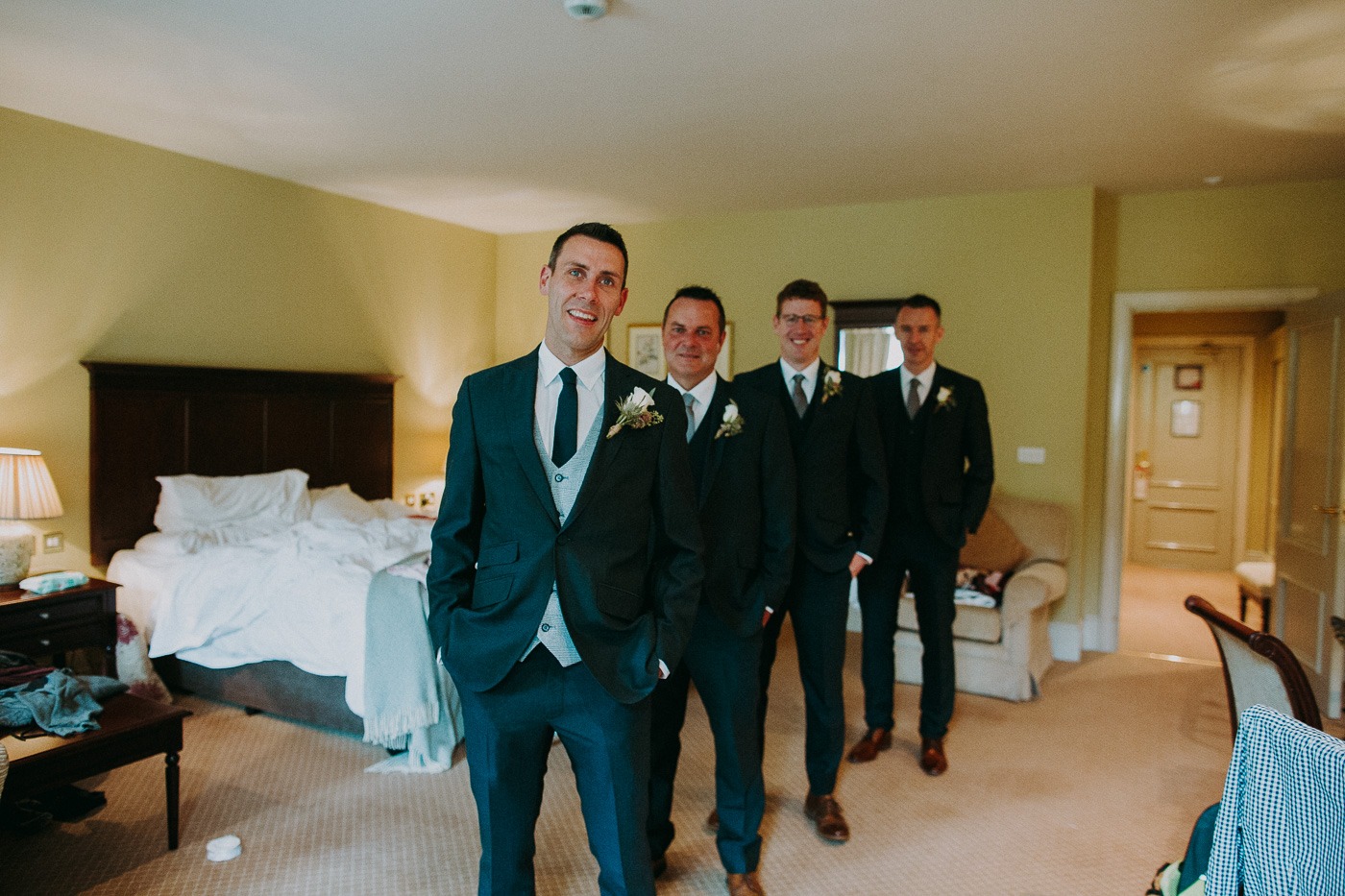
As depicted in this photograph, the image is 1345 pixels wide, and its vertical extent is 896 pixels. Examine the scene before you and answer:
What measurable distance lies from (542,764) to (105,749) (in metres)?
1.71

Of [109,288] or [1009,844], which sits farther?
[109,288]

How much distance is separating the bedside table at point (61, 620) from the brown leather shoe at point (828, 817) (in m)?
3.26

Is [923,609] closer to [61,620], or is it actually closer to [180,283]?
[61,620]

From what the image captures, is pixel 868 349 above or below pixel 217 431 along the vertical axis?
above

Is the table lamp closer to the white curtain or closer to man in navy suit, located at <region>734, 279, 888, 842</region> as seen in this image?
man in navy suit, located at <region>734, 279, 888, 842</region>

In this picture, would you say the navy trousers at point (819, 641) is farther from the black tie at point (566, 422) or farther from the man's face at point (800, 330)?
the black tie at point (566, 422)

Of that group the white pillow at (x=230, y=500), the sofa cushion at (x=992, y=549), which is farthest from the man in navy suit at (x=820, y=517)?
the white pillow at (x=230, y=500)

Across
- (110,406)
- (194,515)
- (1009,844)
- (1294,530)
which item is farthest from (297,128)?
(1294,530)

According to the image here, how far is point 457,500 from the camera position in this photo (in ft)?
6.04

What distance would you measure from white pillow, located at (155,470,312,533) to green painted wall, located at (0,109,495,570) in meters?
0.43

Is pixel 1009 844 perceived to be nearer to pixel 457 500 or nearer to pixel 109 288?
pixel 457 500

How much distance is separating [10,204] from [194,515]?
1.72m

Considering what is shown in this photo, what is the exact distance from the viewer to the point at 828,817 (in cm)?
300

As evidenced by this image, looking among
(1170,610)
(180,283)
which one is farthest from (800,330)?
(1170,610)
